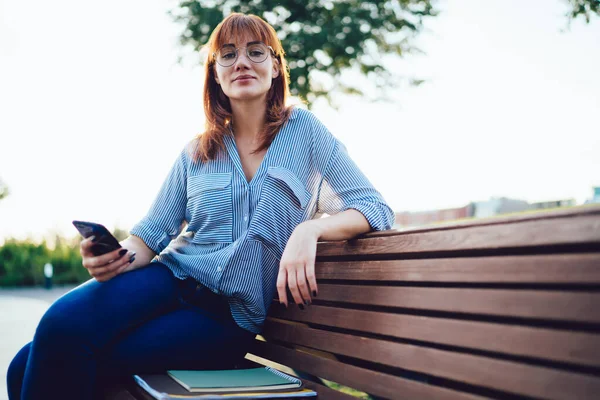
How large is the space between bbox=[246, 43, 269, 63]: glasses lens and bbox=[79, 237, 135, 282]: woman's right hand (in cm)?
101

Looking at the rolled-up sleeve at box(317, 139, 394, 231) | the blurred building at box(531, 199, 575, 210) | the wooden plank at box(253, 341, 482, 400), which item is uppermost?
the blurred building at box(531, 199, 575, 210)

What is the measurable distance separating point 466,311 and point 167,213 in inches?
60.8

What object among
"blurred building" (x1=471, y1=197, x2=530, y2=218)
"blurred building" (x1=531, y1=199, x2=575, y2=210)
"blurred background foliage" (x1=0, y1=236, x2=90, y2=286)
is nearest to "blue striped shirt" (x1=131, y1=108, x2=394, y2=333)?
"blurred building" (x1=531, y1=199, x2=575, y2=210)

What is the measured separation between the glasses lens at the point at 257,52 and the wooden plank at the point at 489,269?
1.06m

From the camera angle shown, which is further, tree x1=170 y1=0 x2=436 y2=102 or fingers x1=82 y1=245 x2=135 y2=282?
tree x1=170 y1=0 x2=436 y2=102

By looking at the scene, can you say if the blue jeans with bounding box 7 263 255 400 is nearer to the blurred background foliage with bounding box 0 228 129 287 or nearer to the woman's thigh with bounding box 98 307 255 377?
the woman's thigh with bounding box 98 307 255 377

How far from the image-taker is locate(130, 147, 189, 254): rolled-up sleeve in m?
2.65

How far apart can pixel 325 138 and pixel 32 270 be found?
16.8 meters

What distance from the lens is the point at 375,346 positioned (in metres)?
1.94

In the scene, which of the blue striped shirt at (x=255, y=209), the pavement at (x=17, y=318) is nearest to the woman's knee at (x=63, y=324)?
the blue striped shirt at (x=255, y=209)

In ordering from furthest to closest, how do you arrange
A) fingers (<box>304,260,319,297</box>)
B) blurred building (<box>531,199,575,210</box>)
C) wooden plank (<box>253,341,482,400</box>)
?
blurred building (<box>531,199,575,210</box>), fingers (<box>304,260,319,297</box>), wooden plank (<box>253,341,482,400</box>)

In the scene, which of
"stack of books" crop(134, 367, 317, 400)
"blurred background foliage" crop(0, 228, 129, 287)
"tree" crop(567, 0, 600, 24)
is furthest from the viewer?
"blurred background foliage" crop(0, 228, 129, 287)

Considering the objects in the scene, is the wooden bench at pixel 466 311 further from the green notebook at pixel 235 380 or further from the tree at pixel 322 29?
the tree at pixel 322 29

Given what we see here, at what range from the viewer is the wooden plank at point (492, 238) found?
129cm
